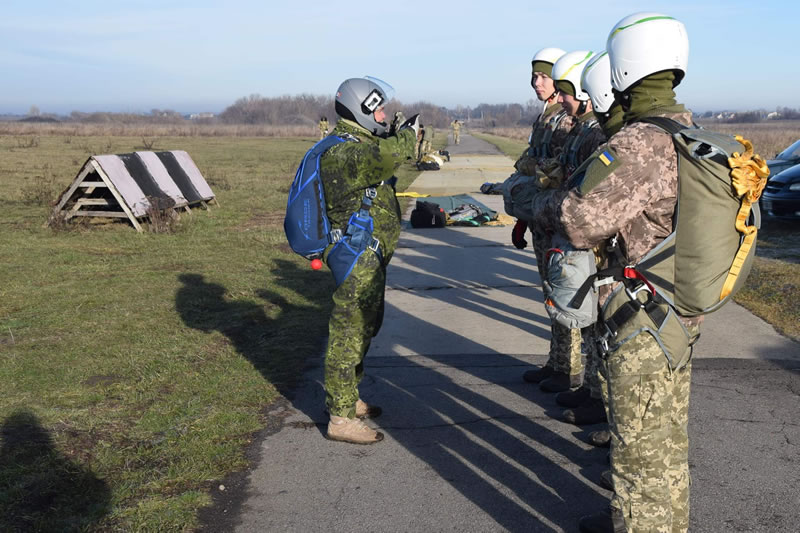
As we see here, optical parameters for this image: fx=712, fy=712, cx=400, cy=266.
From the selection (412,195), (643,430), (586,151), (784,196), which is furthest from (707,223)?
(412,195)

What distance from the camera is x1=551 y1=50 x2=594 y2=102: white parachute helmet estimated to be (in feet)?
15.2

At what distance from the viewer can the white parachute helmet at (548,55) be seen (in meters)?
5.24

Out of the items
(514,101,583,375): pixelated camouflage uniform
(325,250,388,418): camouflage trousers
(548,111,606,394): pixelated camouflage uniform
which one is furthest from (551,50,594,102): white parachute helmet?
(325,250,388,418): camouflage trousers

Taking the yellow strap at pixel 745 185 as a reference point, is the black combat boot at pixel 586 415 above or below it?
below

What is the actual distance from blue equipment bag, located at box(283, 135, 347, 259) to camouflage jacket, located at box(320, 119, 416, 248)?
0.05 metres

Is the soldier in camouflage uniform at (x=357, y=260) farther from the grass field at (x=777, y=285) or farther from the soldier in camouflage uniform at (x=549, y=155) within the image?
the grass field at (x=777, y=285)

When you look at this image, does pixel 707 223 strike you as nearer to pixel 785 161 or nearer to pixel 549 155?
pixel 549 155

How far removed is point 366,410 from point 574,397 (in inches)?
55.2

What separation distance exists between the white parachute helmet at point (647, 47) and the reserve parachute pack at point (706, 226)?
0.22 m

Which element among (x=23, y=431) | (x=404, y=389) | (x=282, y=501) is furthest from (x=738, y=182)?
(x=23, y=431)

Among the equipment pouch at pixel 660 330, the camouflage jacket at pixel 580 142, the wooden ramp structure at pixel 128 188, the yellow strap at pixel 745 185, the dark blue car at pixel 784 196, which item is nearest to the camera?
the yellow strap at pixel 745 185

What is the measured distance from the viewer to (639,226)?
9.04ft

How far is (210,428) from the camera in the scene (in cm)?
446

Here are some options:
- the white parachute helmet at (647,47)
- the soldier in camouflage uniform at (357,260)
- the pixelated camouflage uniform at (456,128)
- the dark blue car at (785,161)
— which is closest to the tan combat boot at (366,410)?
the soldier in camouflage uniform at (357,260)
